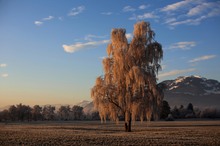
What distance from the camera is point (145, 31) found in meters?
44.4

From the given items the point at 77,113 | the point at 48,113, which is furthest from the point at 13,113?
the point at 77,113

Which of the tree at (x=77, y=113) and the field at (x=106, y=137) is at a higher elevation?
the tree at (x=77, y=113)

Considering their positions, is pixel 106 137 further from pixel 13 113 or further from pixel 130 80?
pixel 13 113

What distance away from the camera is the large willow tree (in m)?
42.3

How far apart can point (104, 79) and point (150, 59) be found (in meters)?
7.18

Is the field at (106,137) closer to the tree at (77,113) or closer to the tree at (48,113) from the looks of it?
the tree at (48,113)

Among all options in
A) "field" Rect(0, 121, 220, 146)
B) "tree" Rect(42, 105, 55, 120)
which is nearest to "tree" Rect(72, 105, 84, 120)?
"tree" Rect(42, 105, 55, 120)

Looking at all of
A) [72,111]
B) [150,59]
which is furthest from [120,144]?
[72,111]

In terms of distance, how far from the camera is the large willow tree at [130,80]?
42.3 meters

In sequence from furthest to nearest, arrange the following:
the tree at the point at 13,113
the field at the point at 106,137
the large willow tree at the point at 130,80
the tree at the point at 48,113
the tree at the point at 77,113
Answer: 1. the tree at the point at 77,113
2. the tree at the point at 48,113
3. the tree at the point at 13,113
4. the large willow tree at the point at 130,80
5. the field at the point at 106,137

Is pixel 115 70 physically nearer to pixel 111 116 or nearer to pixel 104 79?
pixel 104 79

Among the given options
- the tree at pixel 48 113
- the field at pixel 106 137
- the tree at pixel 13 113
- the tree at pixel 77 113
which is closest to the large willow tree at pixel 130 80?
the field at pixel 106 137

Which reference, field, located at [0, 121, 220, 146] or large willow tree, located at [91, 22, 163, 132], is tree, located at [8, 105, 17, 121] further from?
large willow tree, located at [91, 22, 163, 132]

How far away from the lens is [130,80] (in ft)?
141
